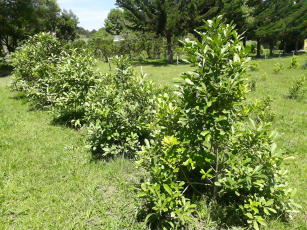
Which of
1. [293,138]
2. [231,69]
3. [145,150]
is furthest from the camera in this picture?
[293,138]

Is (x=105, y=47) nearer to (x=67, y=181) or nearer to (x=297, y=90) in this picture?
(x=297, y=90)

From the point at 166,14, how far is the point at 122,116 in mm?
17863

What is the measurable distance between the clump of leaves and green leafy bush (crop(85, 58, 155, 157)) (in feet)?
4.25

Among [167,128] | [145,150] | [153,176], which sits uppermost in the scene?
[167,128]

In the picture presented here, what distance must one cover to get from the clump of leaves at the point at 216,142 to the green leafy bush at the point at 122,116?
130cm

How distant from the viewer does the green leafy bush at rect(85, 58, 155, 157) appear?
408 centimetres

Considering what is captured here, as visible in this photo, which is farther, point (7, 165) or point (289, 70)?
point (289, 70)

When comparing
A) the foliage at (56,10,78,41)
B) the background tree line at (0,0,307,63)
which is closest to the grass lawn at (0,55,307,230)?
the background tree line at (0,0,307,63)

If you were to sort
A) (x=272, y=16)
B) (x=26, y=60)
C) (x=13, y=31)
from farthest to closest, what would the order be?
(x=272, y=16)
(x=13, y=31)
(x=26, y=60)

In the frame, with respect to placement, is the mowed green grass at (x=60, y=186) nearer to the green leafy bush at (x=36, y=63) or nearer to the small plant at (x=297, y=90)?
the green leafy bush at (x=36, y=63)

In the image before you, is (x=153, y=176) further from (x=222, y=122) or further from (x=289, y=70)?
(x=289, y=70)

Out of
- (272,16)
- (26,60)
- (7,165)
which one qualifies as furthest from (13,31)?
(272,16)

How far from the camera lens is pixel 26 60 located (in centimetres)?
828

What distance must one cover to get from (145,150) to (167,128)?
1.32 feet
